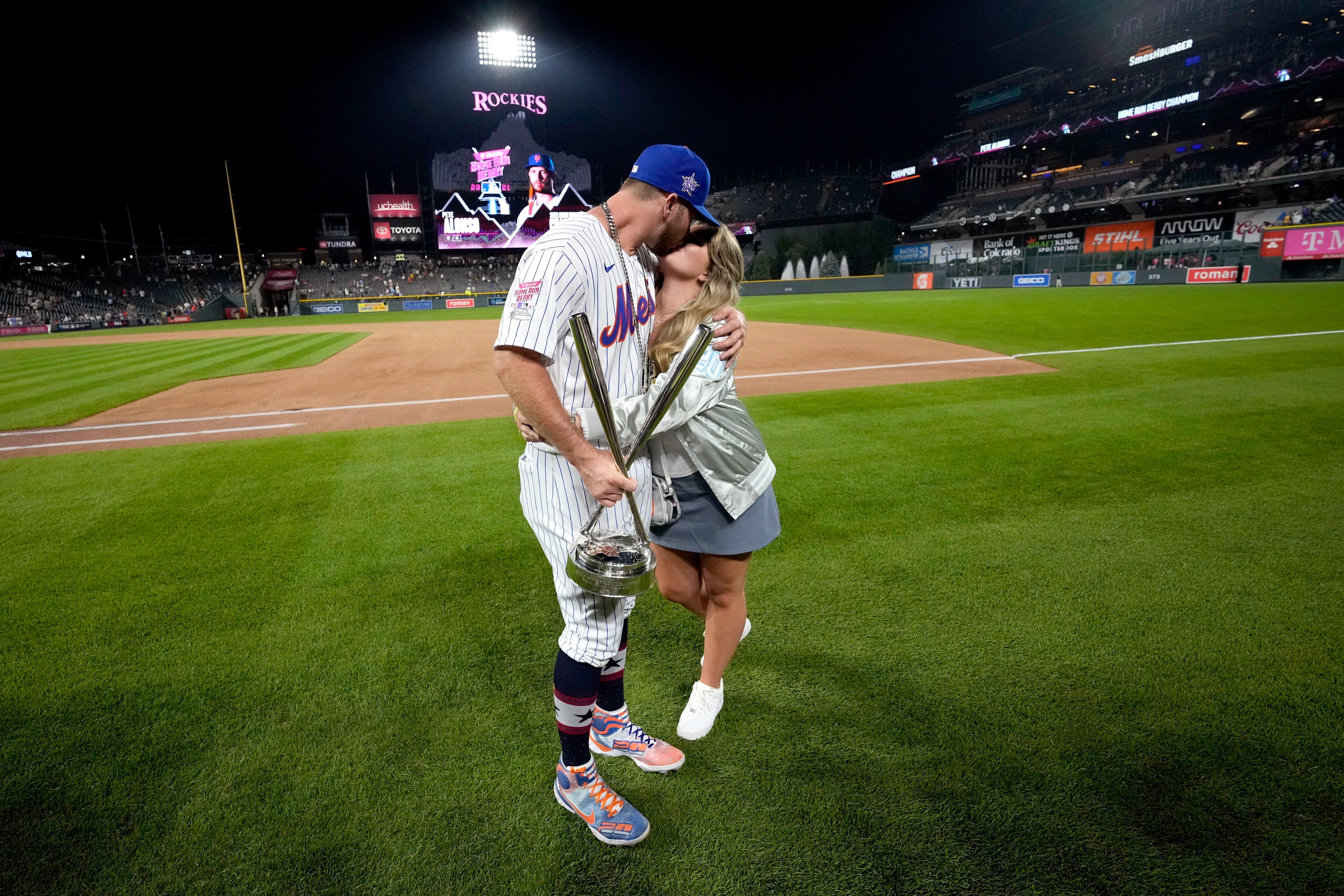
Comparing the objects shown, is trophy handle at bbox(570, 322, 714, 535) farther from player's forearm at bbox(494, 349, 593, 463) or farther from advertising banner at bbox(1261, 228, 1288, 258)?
advertising banner at bbox(1261, 228, 1288, 258)

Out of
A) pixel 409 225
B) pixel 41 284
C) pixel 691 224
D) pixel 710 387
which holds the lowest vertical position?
pixel 710 387

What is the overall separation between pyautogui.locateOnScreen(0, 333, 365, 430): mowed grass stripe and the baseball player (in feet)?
31.2

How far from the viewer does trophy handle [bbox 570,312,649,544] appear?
1.59 m

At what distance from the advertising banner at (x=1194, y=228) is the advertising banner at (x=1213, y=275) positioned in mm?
11024

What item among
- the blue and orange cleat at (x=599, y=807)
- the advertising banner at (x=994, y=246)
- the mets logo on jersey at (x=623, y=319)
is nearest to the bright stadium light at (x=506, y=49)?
the advertising banner at (x=994, y=246)

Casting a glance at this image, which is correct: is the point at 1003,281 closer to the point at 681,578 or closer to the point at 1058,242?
the point at 1058,242

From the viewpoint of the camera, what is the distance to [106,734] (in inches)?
95.9

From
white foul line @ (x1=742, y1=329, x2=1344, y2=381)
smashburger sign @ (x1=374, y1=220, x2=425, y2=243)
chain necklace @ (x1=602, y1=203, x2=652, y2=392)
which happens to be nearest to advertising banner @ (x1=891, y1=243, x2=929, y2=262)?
smashburger sign @ (x1=374, y1=220, x2=425, y2=243)

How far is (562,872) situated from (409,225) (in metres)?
68.3

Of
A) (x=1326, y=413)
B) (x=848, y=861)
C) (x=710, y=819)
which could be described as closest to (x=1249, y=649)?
(x=848, y=861)

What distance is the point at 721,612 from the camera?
246 cm

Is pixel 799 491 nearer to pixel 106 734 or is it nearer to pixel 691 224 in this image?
pixel 691 224

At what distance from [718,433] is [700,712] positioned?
3.57 ft

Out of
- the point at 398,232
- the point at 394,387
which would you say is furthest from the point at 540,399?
the point at 398,232
